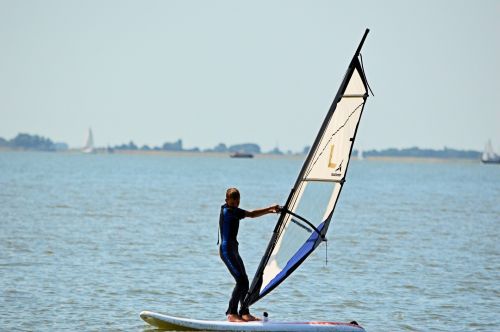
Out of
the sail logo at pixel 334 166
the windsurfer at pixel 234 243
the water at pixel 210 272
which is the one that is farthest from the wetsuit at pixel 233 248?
the water at pixel 210 272

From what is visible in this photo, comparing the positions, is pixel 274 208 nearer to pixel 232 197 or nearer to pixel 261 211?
pixel 261 211

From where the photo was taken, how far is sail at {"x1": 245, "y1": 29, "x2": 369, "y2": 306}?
1302cm

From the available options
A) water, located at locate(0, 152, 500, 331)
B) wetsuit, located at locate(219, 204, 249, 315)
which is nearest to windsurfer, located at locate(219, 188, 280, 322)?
wetsuit, located at locate(219, 204, 249, 315)

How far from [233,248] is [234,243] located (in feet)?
0.20

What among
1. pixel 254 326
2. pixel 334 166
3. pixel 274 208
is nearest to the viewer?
pixel 274 208

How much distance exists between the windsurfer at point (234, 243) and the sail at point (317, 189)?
189 millimetres

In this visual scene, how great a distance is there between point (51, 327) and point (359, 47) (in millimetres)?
5652

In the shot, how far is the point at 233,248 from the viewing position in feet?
42.0

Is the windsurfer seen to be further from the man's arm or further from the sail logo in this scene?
the sail logo

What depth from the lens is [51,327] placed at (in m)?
14.4

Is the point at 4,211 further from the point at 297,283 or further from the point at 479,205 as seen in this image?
the point at 479,205

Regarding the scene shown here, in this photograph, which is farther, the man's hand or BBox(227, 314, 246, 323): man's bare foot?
BBox(227, 314, 246, 323): man's bare foot

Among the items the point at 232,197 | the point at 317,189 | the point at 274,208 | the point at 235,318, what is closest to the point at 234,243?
the point at 232,197

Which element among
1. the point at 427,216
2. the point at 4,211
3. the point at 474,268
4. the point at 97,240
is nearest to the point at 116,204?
the point at 4,211
